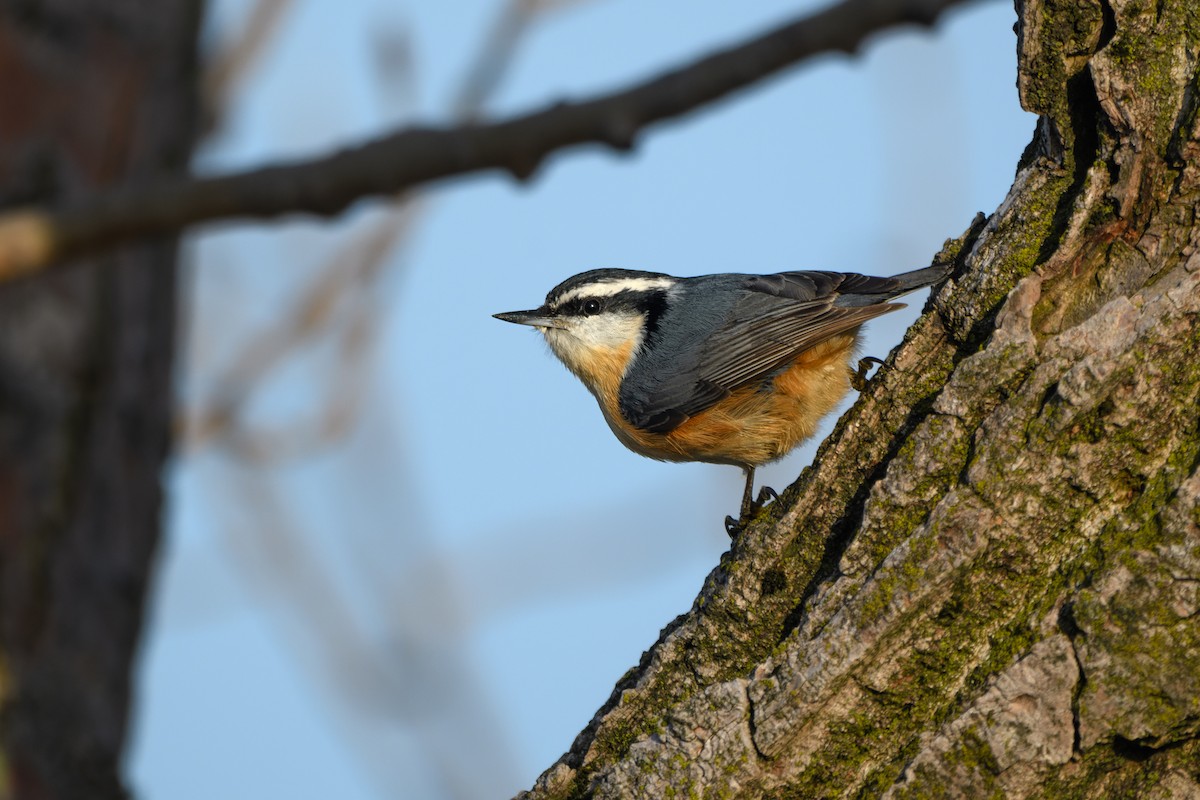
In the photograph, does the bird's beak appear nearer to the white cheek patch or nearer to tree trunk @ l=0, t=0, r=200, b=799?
the white cheek patch

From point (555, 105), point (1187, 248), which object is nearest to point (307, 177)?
point (555, 105)

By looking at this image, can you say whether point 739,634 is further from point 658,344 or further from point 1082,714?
point 658,344

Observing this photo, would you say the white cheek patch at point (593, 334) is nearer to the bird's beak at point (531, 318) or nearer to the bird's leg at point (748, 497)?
the bird's beak at point (531, 318)

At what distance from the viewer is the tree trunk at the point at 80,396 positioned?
3615 mm

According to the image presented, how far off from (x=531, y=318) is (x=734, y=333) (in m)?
1.12

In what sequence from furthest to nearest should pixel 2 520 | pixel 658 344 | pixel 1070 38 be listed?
pixel 658 344 < pixel 2 520 < pixel 1070 38

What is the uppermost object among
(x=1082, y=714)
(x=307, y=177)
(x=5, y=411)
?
(x=5, y=411)

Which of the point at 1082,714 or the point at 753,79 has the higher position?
the point at 753,79

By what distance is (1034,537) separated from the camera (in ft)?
6.66

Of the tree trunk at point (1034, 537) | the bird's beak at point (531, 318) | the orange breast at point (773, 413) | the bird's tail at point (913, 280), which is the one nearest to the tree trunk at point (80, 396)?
the bird's beak at point (531, 318)

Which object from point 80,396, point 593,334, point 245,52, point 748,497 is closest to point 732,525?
point 748,497

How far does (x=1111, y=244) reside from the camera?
85.4 inches

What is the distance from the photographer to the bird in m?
4.06

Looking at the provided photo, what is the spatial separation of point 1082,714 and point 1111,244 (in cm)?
77
